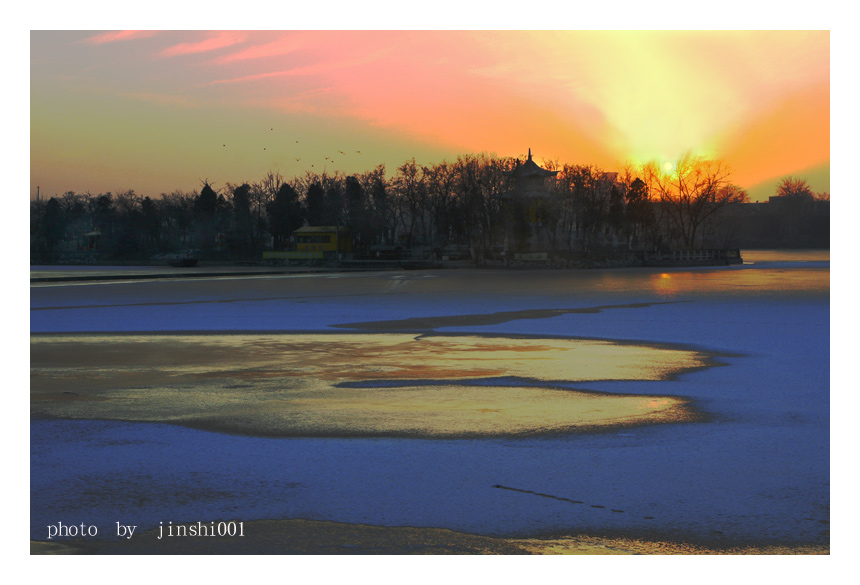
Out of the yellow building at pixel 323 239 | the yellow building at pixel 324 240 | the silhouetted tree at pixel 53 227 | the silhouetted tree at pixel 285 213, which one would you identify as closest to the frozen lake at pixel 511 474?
the yellow building at pixel 323 239

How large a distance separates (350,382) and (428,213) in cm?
11040

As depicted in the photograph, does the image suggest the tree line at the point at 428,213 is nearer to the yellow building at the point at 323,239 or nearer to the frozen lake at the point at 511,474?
the yellow building at the point at 323,239

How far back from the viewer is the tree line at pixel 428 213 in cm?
10631

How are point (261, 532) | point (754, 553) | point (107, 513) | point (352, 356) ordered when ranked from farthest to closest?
point (352, 356) < point (107, 513) < point (261, 532) < point (754, 553)

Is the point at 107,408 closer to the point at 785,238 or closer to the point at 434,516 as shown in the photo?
the point at 434,516

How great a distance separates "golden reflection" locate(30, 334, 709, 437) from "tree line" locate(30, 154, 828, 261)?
82.5m

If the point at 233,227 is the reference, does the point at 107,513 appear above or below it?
below

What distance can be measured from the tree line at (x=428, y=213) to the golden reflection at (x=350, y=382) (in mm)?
82550

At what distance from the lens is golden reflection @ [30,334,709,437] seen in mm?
9570

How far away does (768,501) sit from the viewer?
257 inches

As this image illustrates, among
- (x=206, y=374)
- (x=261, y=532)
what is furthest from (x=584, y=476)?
(x=206, y=374)

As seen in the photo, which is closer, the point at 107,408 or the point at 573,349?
the point at 107,408

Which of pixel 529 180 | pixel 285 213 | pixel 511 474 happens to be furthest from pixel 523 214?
pixel 511 474

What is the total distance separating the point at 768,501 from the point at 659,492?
806 mm
